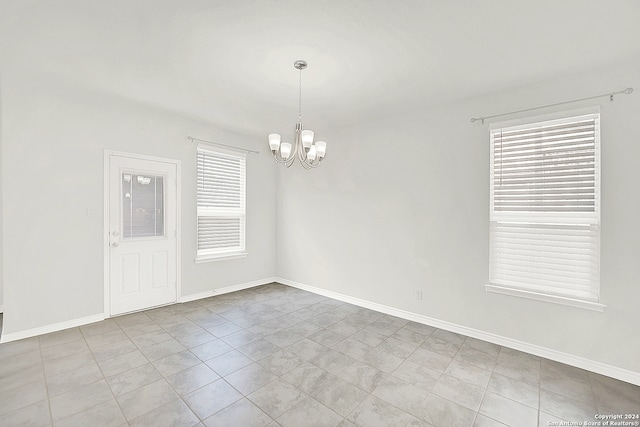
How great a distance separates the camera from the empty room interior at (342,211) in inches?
79.1

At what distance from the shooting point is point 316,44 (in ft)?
7.43

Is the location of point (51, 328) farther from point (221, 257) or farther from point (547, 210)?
point (547, 210)

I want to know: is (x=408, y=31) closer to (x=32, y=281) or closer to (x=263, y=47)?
(x=263, y=47)

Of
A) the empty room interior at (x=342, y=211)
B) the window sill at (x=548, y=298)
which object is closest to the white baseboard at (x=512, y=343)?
the empty room interior at (x=342, y=211)

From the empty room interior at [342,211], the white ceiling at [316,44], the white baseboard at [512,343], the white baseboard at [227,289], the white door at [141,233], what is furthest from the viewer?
the white baseboard at [227,289]

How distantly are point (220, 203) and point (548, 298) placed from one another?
4344 millimetres

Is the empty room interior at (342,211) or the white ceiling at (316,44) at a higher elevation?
the white ceiling at (316,44)

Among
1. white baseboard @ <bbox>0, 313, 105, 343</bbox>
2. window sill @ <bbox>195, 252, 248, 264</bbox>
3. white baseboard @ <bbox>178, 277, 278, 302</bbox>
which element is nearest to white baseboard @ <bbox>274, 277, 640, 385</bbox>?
white baseboard @ <bbox>178, 277, 278, 302</bbox>

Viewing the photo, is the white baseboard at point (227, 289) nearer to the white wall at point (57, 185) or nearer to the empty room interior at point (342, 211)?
the empty room interior at point (342, 211)

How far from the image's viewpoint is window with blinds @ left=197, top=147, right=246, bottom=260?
4445 millimetres

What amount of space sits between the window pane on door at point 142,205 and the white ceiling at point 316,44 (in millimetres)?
1086

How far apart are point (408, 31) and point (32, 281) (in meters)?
4.32

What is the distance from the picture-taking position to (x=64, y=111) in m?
3.18

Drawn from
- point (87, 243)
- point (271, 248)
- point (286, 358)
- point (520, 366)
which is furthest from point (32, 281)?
point (520, 366)
